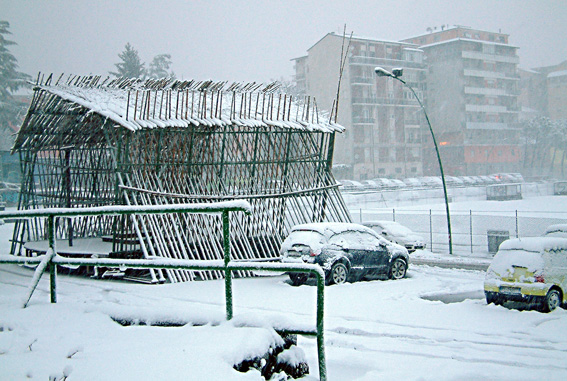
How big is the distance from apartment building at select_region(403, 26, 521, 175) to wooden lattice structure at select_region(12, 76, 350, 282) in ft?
230

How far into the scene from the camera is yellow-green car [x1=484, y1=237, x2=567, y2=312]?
12992 mm

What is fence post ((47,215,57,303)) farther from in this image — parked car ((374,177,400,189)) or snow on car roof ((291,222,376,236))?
parked car ((374,177,400,189))

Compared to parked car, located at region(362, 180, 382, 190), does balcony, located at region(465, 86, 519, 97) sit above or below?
above

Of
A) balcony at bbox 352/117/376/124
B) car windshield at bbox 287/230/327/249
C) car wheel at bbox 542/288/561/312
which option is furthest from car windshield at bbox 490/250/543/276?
balcony at bbox 352/117/376/124

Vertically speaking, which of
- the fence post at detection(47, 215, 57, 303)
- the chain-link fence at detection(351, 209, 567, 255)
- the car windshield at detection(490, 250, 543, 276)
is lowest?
the chain-link fence at detection(351, 209, 567, 255)

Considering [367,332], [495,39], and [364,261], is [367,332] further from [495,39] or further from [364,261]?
[495,39]

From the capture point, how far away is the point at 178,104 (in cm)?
1794

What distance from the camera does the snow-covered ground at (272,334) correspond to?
164 inches

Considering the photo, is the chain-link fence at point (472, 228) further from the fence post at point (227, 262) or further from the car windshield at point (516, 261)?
the fence post at point (227, 262)

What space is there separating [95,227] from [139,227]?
5555 mm

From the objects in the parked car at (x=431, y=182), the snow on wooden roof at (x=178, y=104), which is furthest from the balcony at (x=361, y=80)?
the snow on wooden roof at (x=178, y=104)

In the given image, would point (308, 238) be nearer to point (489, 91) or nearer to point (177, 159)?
point (177, 159)

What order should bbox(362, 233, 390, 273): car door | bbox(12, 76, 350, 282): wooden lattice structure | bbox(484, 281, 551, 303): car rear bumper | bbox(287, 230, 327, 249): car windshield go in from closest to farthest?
bbox(484, 281, 551, 303): car rear bumper < bbox(287, 230, 327, 249): car windshield < bbox(12, 76, 350, 282): wooden lattice structure < bbox(362, 233, 390, 273): car door

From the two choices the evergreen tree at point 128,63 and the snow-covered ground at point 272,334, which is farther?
the evergreen tree at point 128,63
